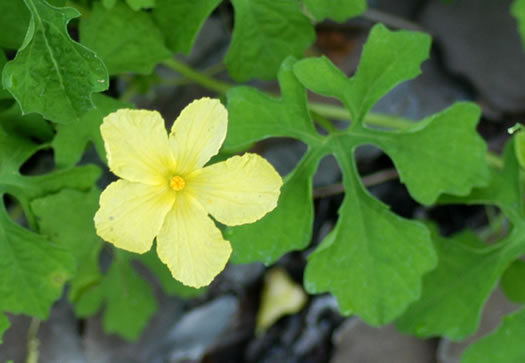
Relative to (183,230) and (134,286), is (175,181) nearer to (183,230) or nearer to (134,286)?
(183,230)

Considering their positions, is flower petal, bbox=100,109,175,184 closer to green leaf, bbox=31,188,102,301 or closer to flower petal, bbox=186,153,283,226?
flower petal, bbox=186,153,283,226

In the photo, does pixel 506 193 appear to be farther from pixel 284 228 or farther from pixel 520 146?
pixel 284 228

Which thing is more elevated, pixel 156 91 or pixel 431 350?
pixel 156 91

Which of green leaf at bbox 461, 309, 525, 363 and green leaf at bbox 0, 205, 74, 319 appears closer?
green leaf at bbox 0, 205, 74, 319

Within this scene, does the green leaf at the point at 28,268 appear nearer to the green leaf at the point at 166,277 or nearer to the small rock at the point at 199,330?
the green leaf at the point at 166,277

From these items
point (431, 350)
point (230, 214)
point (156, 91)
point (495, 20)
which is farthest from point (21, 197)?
point (495, 20)

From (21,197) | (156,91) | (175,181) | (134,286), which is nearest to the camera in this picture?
(175,181)

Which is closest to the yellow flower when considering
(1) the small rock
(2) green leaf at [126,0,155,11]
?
(2) green leaf at [126,0,155,11]
